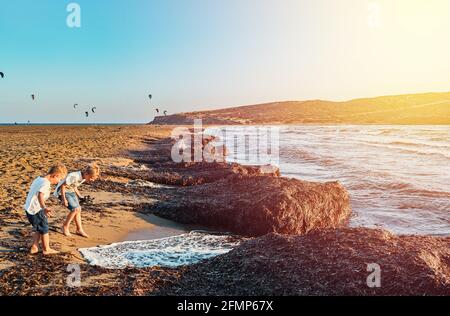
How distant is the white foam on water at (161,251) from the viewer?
22.0 ft

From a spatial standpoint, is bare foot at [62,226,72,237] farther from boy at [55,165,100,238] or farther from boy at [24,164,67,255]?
boy at [24,164,67,255]

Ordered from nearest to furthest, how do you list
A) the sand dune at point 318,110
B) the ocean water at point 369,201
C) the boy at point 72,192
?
the ocean water at point 369,201, the boy at point 72,192, the sand dune at point 318,110

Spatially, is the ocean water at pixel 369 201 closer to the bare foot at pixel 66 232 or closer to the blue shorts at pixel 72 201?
the bare foot at pixel 66 232

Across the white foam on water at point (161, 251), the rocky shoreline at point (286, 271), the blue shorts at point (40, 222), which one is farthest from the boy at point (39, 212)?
the white foam on water at point (161, 251)

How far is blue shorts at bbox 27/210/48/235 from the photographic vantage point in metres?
6.60

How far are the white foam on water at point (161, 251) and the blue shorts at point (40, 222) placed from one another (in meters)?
0.78

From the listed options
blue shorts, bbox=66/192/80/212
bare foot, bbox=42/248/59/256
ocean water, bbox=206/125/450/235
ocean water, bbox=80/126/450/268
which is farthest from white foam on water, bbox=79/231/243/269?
ocean water, bbox=206/125/450/235

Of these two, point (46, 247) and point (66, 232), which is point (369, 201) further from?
point (46, 247)

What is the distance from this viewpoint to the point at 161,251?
7453 millimetres

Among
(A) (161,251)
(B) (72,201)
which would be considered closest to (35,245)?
(B) (72,201)

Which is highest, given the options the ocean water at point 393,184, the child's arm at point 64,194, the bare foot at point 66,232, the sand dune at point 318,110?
the sand dune at point 318,110

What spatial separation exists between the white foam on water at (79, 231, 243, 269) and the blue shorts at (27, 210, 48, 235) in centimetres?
78

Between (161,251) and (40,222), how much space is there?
2138 mm
